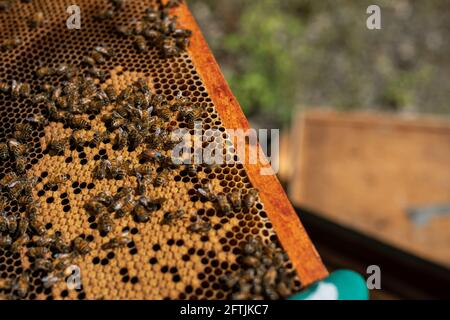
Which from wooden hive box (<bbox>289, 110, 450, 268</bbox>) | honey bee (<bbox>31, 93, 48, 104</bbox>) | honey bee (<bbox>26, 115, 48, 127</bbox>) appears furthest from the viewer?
wooden hive box (<bbox>289, 110, 450, 268</bbox>)

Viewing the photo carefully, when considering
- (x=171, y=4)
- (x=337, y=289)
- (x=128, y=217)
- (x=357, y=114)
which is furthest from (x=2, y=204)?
(x=357, y=114)

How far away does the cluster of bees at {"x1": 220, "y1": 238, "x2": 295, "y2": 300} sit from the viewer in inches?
119

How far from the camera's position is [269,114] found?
10266 millimetres

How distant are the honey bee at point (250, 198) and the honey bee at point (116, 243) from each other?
0.90m

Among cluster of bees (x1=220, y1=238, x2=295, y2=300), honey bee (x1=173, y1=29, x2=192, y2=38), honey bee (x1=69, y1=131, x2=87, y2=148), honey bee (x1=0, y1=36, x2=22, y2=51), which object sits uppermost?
honey bee (x1=173, y1=29, x2=192, y2=38)

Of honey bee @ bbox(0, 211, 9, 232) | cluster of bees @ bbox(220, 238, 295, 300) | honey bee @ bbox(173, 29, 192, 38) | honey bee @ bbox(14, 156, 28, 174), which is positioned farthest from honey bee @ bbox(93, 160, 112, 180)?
honey bee @ bbox(173, 29, 192, 38)

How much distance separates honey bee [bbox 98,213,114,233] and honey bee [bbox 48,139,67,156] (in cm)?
73

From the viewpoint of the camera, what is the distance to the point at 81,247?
325cm

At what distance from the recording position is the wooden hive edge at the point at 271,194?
3148 mm

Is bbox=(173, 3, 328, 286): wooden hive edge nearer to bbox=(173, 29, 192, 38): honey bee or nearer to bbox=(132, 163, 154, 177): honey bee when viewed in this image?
bbox=(173, 29, 192, 38): honey bee
